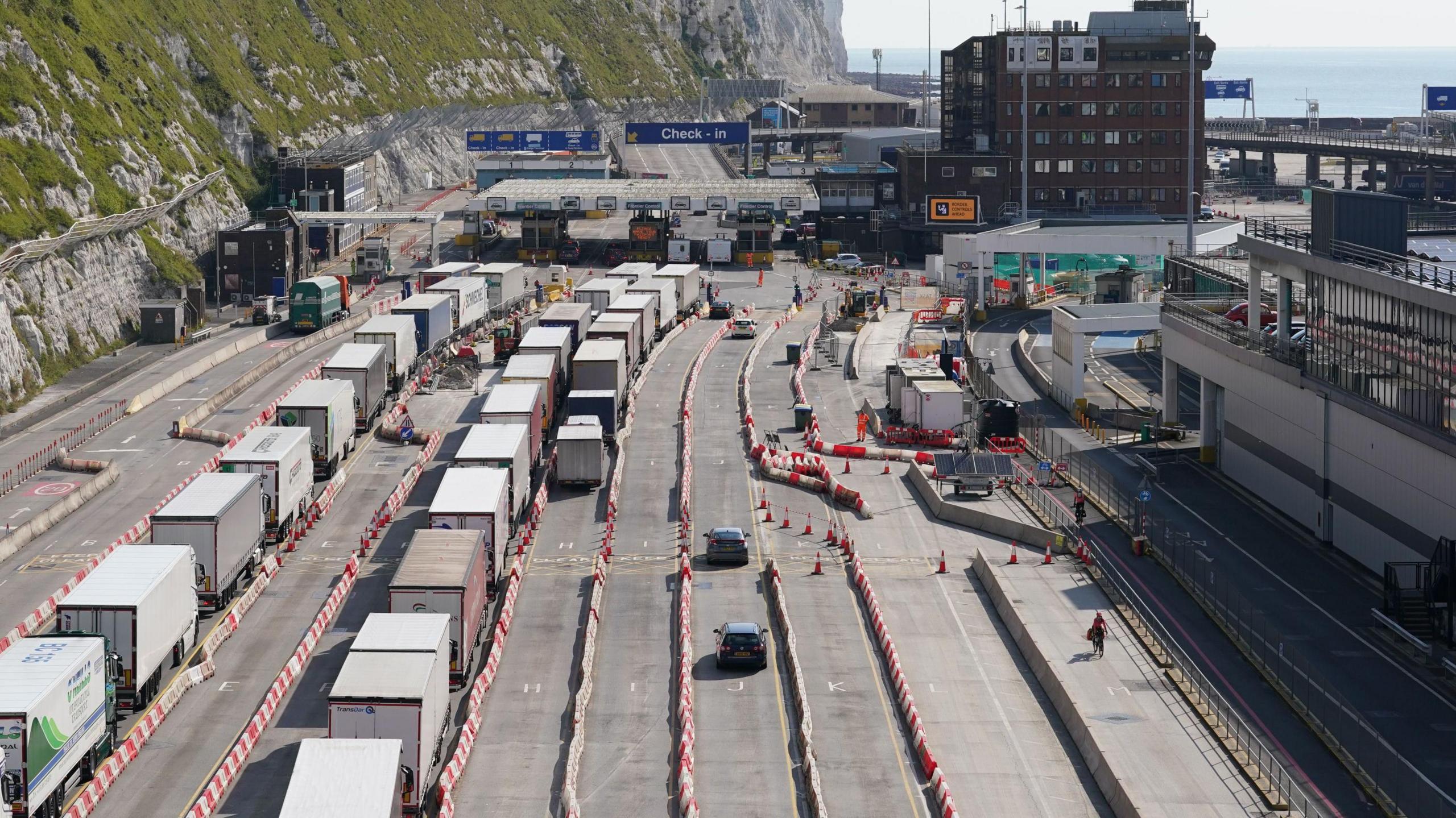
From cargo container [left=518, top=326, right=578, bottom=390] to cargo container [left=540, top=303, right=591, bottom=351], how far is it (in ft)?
7.64

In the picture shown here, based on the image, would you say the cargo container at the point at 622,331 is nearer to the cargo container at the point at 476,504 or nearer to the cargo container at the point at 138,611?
the cargo container at the point at 476,504

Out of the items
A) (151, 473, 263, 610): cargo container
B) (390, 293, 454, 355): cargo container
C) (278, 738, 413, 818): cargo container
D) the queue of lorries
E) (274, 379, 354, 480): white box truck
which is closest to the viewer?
(278, 738, 413, 818): cargo container

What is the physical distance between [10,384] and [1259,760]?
72.9 meters

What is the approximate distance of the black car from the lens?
4956 centimetres

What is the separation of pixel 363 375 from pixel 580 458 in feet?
48.6

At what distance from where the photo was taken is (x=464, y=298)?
360ft

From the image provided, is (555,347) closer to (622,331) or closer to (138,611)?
(622,331)

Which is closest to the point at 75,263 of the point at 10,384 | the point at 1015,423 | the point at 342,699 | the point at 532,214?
the point at 10,384

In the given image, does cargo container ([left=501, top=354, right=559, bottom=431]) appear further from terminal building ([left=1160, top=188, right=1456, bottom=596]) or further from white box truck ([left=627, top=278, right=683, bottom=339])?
terminal building ([left=1160, top=188, right=1456, bottom=596])

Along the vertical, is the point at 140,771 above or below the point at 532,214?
below

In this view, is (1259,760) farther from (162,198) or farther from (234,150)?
(234,150)

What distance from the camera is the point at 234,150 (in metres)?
162

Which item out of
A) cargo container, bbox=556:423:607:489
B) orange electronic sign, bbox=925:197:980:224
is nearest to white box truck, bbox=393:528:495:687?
cargo container, bbox=556:423:607:489

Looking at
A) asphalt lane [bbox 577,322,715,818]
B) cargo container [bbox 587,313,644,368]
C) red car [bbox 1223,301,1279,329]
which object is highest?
red car [bbox 1223,301,1279,329]
